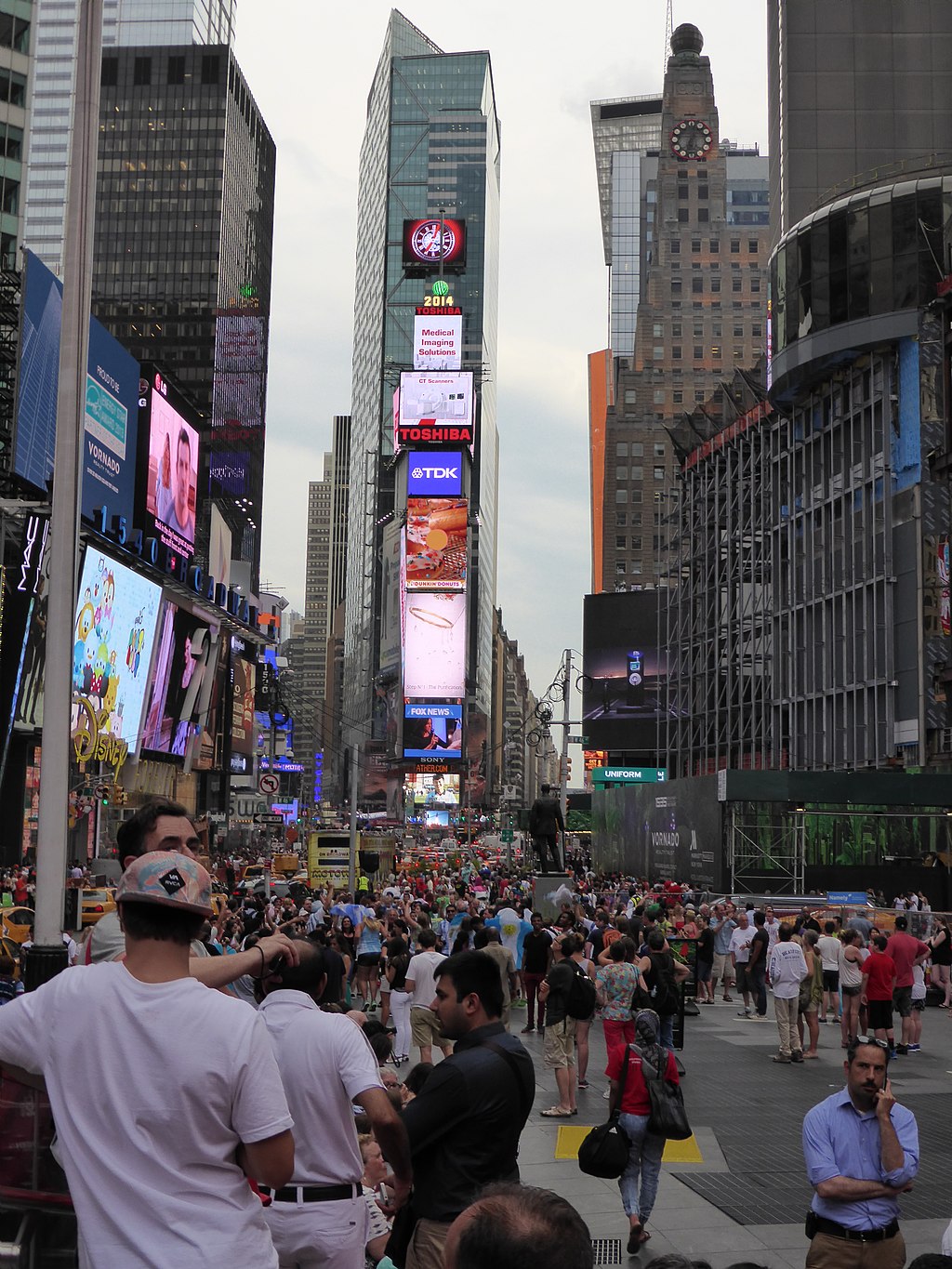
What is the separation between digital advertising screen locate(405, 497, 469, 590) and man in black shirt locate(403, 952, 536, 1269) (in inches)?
5207

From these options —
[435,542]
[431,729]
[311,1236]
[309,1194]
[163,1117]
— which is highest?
[435,542]

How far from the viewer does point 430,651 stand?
138 metres

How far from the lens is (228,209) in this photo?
6191 inches

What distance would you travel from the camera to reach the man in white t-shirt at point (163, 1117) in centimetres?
306

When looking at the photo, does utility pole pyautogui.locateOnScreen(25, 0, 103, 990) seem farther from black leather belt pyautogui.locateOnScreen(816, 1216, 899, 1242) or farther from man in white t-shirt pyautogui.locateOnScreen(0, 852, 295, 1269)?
man in white t-shirt pyautogui.locateOnScreen(0, 852, 295, 1269)

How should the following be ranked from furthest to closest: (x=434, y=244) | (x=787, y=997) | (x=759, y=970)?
(x=434, y=244) < (x=759, y=970) < (x=787, y=997)

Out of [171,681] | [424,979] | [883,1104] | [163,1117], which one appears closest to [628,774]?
[171,681]

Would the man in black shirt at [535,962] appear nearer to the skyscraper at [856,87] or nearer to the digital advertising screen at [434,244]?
the skyscraper at [856,87]

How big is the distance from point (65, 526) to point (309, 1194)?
26.8ft

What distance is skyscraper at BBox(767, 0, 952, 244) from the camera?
2945 inches

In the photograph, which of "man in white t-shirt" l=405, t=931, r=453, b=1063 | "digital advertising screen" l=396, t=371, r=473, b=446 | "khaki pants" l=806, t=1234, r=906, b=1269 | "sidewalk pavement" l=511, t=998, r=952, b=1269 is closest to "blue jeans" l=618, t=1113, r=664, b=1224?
"sidewalk pavement" l=511, t=998, r=952, b=1269

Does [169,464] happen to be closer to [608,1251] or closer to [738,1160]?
[738,1160]

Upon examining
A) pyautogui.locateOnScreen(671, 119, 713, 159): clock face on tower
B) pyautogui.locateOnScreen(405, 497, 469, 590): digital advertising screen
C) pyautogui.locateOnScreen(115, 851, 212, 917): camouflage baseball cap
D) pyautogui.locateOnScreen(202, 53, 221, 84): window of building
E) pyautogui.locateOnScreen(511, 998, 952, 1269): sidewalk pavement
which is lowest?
pyautogui.locateOnScreen(511, 998, 952, 1269): sidewalk pavement

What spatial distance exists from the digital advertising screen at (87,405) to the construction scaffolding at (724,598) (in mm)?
30437
